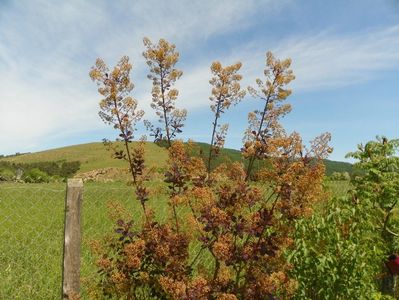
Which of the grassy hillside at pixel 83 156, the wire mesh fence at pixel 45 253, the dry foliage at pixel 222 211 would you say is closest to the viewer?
the dry foliage at pixel 222 211

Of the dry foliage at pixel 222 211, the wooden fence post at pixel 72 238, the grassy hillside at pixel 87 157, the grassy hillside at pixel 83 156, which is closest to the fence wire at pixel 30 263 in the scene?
the wooden fence post at pixel 72 238

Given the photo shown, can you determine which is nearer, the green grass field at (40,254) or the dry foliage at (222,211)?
the dry foliage at (222,211)

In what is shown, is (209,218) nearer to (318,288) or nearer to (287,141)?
(287,141)

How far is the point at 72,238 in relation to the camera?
4043 millimetres

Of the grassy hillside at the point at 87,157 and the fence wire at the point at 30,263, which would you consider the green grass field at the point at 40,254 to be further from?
the grassy hillside at the point at 87,157

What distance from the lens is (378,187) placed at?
3883 mm

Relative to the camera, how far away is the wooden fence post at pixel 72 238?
158 inches

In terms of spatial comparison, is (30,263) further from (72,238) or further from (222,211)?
(222,211)

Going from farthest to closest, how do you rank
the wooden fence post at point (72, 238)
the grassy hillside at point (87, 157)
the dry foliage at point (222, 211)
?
→ the grassy hillside at point (87, 157), the wooden fence post at point (72, 238), the dry foliage at point (222, 211)

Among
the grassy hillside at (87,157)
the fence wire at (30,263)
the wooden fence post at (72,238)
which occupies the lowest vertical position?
the fence wire at (30,263)

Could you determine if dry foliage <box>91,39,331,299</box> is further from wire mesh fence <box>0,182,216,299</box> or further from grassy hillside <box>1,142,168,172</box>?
grassy hillside <box>1,142,168,172</box>

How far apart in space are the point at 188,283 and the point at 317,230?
1.21 meters

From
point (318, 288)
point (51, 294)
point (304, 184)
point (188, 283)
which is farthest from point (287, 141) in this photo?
point (51, 294)

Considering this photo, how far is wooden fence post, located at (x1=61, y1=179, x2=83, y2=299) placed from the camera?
4004 mm
